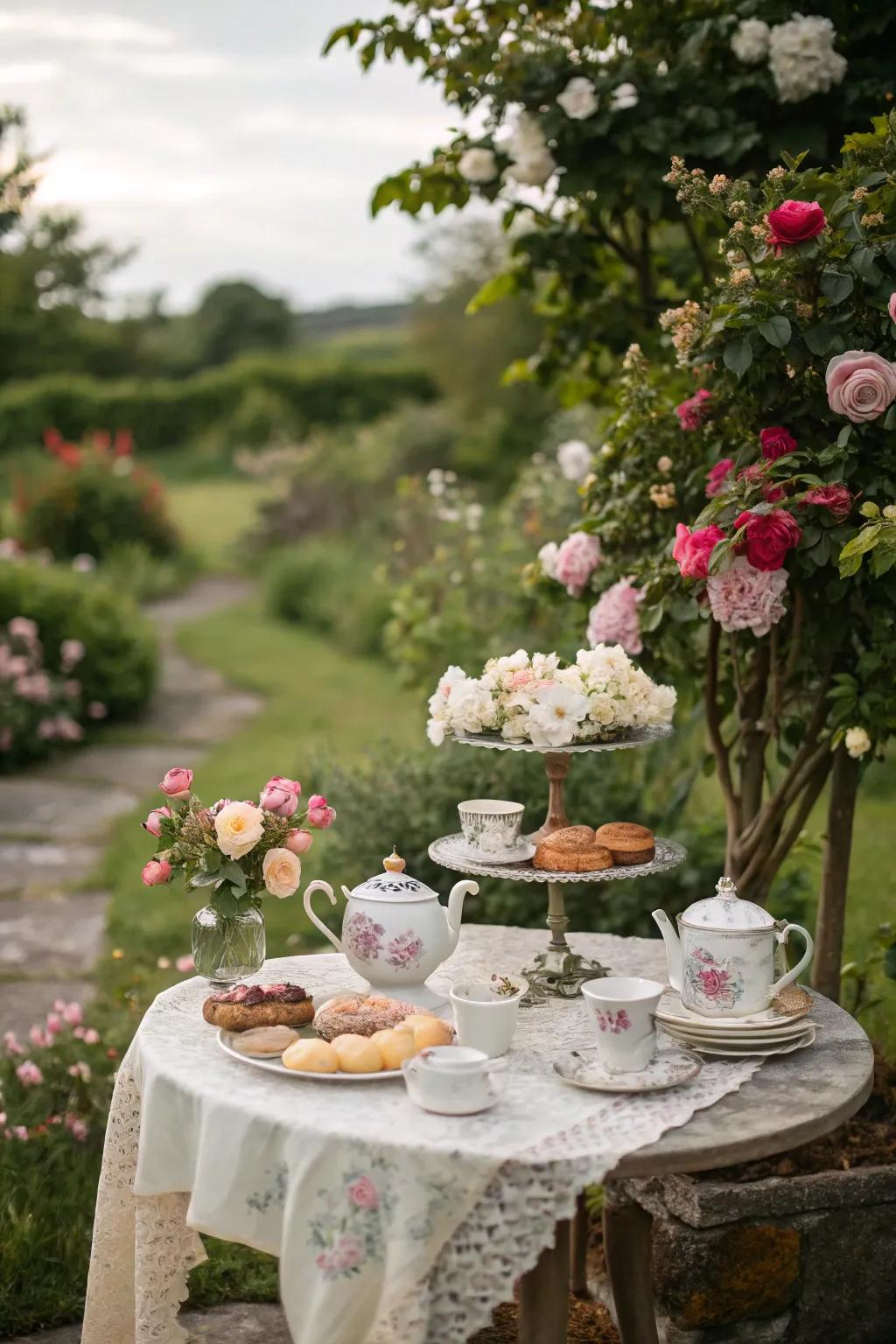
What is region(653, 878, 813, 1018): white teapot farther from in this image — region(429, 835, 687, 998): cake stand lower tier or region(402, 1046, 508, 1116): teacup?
region(402, 1046, 508, 1116): teacup

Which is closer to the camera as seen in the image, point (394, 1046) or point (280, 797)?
point (394, 1046)

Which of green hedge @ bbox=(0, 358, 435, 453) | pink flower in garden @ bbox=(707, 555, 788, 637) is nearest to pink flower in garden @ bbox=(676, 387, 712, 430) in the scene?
pink flower in garden @ bbox=(707, 555, 788, 637)

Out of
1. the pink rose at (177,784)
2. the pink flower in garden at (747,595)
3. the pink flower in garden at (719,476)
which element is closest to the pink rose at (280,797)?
the pink rose at (177,784)

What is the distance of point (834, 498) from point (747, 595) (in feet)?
0.81

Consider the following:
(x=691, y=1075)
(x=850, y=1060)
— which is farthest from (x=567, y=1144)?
(x=850, y=1060)

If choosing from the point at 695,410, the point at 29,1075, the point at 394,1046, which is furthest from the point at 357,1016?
the point at 29,1075

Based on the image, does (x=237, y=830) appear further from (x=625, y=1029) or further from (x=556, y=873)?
(x=625, y=1029)

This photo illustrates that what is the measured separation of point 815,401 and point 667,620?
0.65 m

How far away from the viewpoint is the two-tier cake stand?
2461 millimetres

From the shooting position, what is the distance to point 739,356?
2.62 meters

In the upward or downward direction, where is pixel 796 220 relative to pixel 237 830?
upward

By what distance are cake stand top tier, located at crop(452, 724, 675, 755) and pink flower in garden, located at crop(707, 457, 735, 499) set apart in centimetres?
60

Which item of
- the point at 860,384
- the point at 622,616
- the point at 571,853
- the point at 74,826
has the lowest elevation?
the point at 74,826

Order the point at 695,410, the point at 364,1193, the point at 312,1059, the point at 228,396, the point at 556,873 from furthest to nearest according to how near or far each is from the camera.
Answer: the point at 228,396 → the point at 695,410 → the point at 556,873 → the point at 312,1059 → the point at 364,1193
